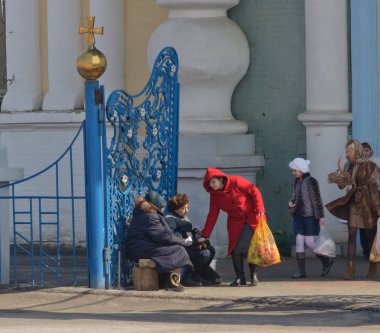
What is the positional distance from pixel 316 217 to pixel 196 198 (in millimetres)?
2201

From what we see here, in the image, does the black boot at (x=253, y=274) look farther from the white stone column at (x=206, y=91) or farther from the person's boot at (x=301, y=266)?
the white stone column at (x=206, y=91)

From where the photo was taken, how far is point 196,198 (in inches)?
725

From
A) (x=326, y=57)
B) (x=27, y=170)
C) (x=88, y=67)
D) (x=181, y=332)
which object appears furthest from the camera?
(x=27, y=170)

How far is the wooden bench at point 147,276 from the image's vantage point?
15688mm

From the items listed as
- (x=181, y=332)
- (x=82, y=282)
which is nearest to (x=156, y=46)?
(x=82, y=282)

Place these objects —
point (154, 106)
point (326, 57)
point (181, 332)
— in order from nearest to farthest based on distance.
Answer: point (181, 332)
point (154, 106)
point (326, 57)

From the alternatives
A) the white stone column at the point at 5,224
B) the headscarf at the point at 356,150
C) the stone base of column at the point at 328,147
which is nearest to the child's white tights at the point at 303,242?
the headscarf at the point at 356,150

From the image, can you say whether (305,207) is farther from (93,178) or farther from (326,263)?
(93,178)

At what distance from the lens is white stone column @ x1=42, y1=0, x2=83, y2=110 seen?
19.8m

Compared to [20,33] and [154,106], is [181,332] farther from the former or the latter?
[20,33]

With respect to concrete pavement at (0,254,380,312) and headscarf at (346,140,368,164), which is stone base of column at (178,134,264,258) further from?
headscarf at (346,140,368,164)

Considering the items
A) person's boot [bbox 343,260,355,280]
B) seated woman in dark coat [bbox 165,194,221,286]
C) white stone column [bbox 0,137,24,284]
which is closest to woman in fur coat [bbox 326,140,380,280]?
person's boot [bbox 343,260,355,280]

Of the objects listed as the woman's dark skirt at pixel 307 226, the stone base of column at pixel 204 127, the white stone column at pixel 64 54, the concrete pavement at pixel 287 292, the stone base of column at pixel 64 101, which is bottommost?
the concrete pavement at pixel 287 292

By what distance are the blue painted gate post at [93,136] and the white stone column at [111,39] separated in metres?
3.91
